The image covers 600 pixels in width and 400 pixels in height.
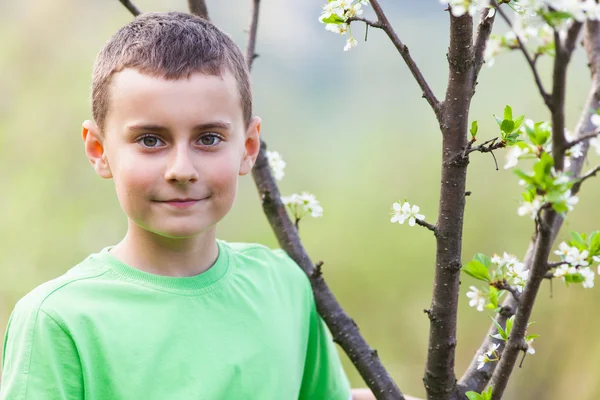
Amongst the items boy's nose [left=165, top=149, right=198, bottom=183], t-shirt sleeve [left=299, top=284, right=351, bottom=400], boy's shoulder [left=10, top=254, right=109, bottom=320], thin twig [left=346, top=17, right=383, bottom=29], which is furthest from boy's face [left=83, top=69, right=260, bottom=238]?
t-shirt sleeve [left=299, top=284, right=351, bottom=400]

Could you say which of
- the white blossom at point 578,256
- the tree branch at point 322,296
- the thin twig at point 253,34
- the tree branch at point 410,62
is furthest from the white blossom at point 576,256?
the thin twig at point 253,34

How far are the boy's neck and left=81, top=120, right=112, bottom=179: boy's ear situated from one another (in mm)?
89

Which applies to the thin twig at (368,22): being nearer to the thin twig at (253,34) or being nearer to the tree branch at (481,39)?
the tree branch at (481,39)

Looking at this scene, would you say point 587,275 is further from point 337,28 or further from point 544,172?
point 337,28

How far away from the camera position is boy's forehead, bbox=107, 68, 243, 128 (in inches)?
35.1

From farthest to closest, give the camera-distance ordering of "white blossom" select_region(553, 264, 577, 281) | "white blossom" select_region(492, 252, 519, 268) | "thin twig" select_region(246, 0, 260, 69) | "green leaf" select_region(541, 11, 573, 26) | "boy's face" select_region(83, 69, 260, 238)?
"thin twig" select_region(246, 0, 260, 69) → "boy's face" select_region(83, 69, 260, 238) → "white blossom" select_region(492, 252, 519, 268) → "white blossom" select_region(553, 264, 577, 281) → "green leaf" select_region(541, 11, 573, 26)

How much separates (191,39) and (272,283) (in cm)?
42

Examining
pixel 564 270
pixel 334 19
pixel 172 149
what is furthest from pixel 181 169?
pixel 564 270

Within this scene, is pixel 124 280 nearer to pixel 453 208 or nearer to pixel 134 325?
pixel 134 325

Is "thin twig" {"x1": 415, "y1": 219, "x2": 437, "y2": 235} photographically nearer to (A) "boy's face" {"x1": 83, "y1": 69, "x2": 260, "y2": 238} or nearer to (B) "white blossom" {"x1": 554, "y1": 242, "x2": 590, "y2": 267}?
(B) "white blossom" {"x1": 554, "y1": 242, "x2": 590, "y2": 267}

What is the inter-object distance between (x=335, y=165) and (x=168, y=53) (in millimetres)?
1580

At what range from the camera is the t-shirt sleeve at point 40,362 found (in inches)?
32.7

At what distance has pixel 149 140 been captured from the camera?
2.98 ft

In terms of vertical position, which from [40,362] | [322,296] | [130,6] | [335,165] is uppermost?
[335,165]
